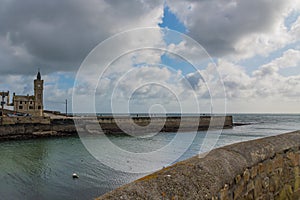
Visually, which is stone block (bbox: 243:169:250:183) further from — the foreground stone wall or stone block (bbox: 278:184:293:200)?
stone block (bbox: 278:184:293:200)

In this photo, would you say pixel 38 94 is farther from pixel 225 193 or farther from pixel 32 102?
pixel 225 193

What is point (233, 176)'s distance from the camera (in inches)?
106

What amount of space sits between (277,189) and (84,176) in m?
11.7

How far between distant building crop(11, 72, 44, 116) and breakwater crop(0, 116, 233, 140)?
1362 centimetres

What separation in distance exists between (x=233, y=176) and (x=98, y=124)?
42.3 meters

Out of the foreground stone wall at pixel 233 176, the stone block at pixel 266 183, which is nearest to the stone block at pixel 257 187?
the foreground stone wall at pixel 233 176

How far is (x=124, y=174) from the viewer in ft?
45.2

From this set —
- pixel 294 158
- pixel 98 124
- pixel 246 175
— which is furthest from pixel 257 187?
pixel 98 124

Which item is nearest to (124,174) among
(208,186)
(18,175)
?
(18,175)

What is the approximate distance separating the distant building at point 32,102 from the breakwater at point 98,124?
→ 13618 mm

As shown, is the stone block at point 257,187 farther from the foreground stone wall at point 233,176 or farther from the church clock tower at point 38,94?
the church clock tower at point 38,94

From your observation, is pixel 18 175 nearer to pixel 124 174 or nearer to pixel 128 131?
pixel 124 174

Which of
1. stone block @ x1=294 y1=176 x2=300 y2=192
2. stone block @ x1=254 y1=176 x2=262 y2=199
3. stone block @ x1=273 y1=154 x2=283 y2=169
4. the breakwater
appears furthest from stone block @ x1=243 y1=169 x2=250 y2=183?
the breakwater

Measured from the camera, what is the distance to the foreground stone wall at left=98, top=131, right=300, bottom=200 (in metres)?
2.05
